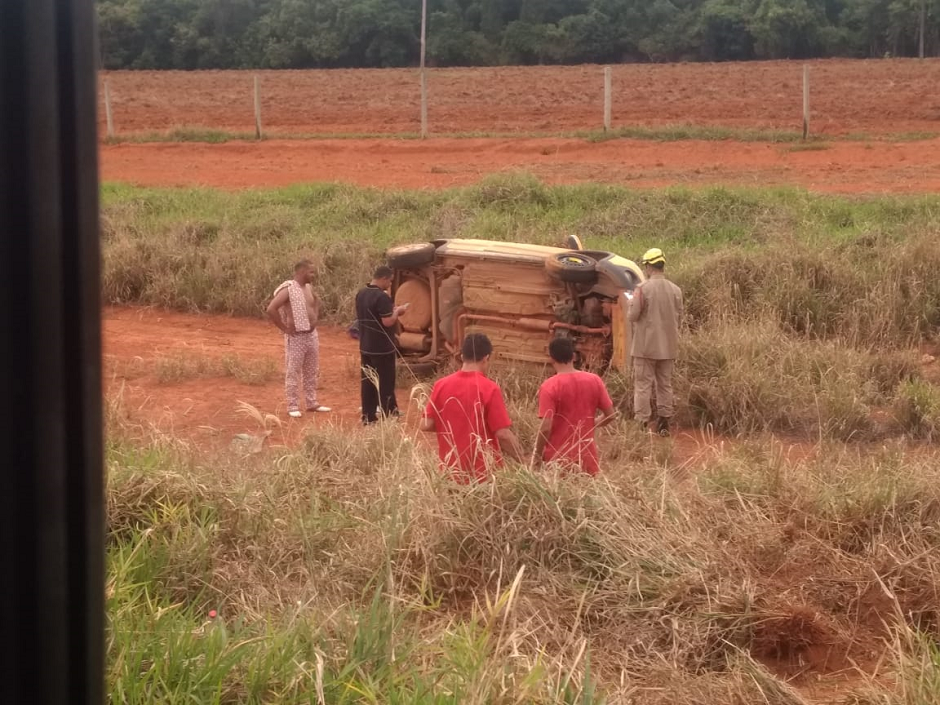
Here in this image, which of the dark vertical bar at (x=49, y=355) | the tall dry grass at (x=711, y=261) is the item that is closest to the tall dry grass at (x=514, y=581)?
the dark vertical bar at (x=49, y=355)

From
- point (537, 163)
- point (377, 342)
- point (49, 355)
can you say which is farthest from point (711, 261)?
point (49, 355)

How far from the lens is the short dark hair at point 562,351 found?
677 centimetres

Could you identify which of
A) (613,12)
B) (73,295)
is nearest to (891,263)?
(73,295)

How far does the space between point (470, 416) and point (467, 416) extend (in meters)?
0.02

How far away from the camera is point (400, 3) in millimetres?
41781

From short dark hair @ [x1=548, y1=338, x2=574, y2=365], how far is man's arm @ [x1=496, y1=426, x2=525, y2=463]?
1.78ft

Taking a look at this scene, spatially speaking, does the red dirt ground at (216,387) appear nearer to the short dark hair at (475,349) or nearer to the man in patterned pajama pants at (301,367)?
the man in patterned pajama pants at (301,367)

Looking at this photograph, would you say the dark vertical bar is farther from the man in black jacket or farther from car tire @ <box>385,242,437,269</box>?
car tire @ <box>385,242,437,269</box>

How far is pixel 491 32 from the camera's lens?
140ft

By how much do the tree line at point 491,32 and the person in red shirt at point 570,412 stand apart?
3510 centimetres

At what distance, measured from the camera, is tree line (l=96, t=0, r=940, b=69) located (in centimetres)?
3975

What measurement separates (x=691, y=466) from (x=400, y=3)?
37015 mm

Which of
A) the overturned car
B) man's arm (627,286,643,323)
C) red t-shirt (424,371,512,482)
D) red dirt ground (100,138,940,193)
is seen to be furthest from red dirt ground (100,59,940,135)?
red t-shirt (424,371,512,482)

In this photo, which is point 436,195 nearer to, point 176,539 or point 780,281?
point 780,281
